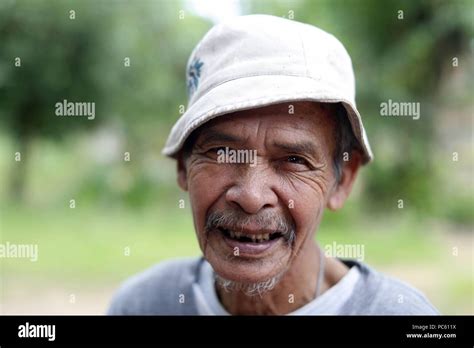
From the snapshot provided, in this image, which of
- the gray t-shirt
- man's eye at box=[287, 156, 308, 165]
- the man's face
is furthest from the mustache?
the gray t-shirt

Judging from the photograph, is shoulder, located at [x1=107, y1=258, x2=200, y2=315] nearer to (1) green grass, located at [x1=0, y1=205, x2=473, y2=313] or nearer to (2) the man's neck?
(2) the man's neck

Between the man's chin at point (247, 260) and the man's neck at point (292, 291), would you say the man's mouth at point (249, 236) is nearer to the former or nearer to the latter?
the man's chin at point (247, 260)

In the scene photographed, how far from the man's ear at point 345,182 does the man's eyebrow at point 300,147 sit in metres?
0.17

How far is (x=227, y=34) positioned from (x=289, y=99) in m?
0.26

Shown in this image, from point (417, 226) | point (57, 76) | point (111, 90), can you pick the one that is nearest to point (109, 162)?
point (111, 90)

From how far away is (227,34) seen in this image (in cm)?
131

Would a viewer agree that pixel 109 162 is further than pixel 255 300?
Yes

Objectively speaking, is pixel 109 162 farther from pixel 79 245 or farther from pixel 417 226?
pixel 417 226

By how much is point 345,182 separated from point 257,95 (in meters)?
0.45

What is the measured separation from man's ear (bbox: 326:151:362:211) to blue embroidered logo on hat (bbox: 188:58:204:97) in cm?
48

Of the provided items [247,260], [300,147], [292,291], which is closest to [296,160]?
[300,147]

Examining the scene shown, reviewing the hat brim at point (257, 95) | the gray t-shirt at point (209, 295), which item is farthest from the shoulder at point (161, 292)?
the hat brim at point (257, 95)

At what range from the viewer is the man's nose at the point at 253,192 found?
1241 millimetres

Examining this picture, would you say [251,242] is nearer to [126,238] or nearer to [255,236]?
[255,236]
